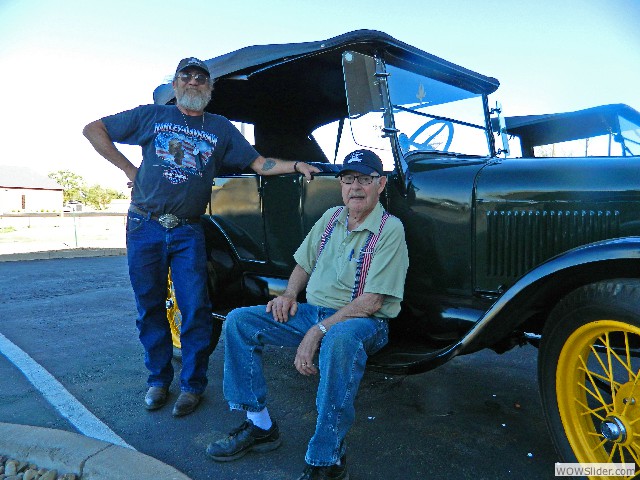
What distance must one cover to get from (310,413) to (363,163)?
141 centimetres

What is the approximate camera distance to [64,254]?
1058 centimetres

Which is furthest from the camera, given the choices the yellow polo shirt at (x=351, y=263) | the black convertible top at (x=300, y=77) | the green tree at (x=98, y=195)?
the green tree at (x=98, y=195)

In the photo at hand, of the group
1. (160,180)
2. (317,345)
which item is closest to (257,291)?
(160,180)

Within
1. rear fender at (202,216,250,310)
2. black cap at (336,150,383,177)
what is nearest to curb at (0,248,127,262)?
rear fender at (202,216,250,310)

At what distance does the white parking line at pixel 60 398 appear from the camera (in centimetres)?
239

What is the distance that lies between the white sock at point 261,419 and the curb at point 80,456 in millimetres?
394

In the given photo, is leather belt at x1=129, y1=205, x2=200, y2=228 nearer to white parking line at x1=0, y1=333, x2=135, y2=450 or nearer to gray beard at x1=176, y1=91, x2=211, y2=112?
gray beard at x1=176, y1=91, x2=211, y2=112

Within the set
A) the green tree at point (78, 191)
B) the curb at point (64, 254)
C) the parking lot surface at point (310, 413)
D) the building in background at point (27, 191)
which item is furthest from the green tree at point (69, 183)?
Answer: the parking lot surface at point (310, 413)

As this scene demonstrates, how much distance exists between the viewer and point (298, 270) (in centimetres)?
256

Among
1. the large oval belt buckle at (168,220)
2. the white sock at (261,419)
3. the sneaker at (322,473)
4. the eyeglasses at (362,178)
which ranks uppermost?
the eyeglasses at (362,178)

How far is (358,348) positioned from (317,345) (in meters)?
0.20

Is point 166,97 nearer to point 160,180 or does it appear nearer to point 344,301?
point 160,180

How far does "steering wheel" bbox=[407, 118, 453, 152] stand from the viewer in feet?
8.83

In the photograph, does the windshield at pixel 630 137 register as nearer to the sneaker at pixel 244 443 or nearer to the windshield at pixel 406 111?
the windshield at pixel 406 111
